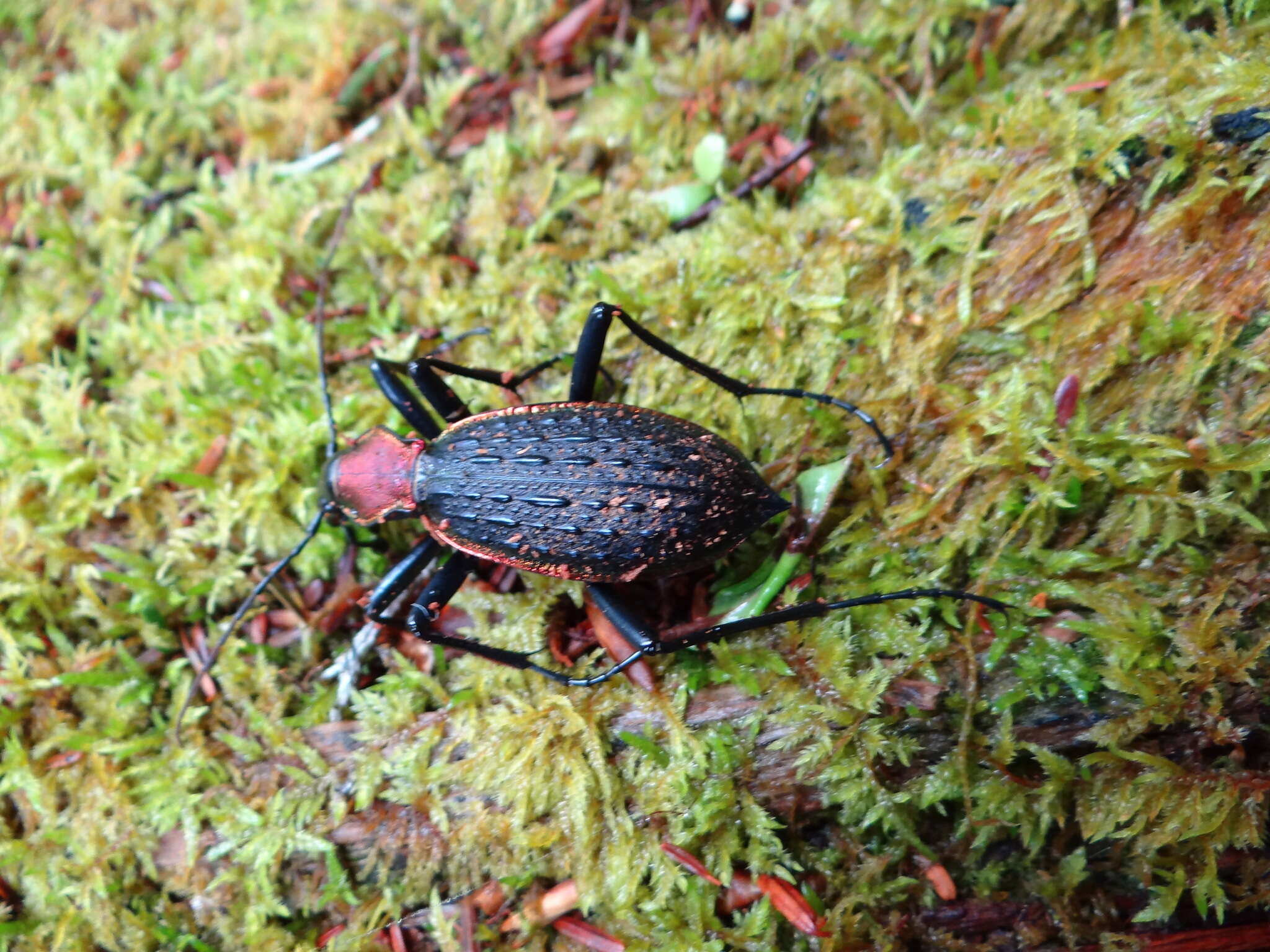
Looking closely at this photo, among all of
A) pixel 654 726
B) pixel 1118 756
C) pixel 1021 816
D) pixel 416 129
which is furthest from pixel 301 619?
pixel 1118 756

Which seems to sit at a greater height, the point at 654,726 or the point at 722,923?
the point at 654,726

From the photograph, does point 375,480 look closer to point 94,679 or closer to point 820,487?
point 94,679

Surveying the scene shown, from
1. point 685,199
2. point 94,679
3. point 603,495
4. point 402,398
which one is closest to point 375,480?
point 402,398

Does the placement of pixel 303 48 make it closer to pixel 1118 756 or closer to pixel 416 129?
pixel 416 129

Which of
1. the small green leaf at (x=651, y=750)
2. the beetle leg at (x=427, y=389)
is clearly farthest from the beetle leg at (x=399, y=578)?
the small green leaf at (x=651, y=750)

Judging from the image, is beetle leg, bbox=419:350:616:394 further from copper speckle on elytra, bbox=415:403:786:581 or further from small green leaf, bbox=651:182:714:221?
small green leaf, bbox=651:182:714:221

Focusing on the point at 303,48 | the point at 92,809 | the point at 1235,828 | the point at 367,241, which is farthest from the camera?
the point at 303,48

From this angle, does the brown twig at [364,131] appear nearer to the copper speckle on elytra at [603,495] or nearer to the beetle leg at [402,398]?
the beetle leg at [402,398]
